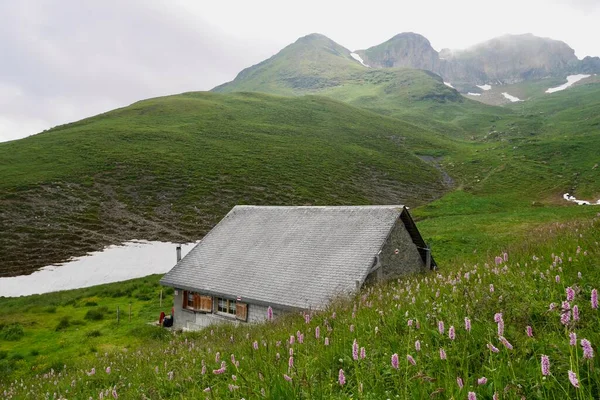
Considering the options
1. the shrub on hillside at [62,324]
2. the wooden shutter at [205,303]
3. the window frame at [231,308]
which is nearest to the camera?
the window frame at [231,308]

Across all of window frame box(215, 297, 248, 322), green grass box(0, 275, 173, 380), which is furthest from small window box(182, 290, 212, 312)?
green grass box(0, 275, 173, 380)

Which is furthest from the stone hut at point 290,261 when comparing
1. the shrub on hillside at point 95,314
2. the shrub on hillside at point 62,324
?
the shrub on hillside at point 62,324

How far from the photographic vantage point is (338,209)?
92.2 feet

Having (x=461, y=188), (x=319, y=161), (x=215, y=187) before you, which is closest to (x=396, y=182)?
(x=461, y=188)

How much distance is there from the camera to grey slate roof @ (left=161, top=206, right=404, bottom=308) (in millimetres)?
22047

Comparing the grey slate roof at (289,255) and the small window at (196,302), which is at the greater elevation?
the grey slate roof at (289,255)

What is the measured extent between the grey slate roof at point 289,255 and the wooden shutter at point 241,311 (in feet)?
2.61

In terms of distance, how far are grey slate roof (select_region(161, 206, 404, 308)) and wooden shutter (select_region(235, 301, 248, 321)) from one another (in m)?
0.80

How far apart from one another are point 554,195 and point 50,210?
92.8m

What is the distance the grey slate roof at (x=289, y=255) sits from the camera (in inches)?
868

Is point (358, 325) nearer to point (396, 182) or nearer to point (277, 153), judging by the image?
point (396, 182)

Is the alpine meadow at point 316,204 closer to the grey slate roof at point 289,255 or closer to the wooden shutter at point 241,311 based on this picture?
the grey slate roof at point 289,255

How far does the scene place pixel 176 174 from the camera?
9131cm

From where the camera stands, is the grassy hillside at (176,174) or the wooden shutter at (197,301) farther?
the grassy hillside at (176,174)
